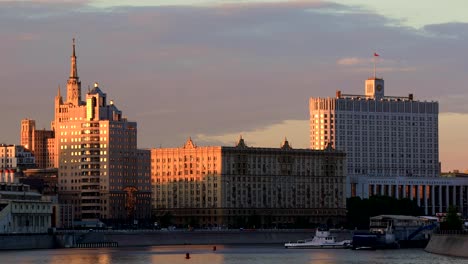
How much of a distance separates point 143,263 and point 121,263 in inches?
127

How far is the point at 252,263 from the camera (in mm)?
194625

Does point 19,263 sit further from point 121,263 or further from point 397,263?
point 397,263

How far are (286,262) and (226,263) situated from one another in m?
8.36

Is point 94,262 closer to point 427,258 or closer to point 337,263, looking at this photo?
point 337,263

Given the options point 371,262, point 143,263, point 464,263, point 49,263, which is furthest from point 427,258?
point 49,263

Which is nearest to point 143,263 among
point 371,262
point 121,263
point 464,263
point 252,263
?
point 121,263

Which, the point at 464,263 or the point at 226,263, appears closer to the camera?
the point at 464,263

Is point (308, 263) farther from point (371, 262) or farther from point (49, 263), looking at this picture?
point (49, 263)

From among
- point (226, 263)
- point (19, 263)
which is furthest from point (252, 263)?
point (19, 263)

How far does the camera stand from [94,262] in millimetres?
199250

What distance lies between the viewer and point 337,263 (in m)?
192

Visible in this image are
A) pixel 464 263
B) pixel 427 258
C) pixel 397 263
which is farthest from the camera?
pixel 427 258

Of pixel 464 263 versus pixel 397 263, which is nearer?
pixel 464 263

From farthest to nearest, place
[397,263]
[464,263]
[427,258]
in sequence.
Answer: [427,258], [397,263], [464,263]
